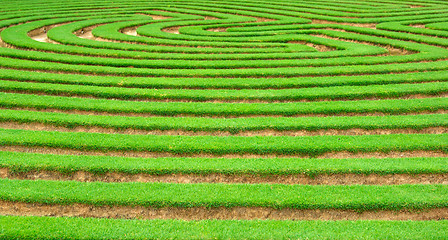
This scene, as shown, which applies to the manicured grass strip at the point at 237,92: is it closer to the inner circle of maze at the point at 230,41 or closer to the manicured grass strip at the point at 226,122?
the inner circle of maze at the point at 230,41

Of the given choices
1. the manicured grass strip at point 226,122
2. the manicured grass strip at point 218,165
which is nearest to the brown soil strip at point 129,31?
the manicured grass strip at point 226,122

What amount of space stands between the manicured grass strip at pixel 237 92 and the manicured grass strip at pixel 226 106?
29.3 inches

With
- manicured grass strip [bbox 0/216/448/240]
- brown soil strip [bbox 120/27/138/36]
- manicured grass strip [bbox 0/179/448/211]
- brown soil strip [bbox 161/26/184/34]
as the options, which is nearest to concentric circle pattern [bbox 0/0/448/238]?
manicured grass strip [bbox 0/179/448/211]

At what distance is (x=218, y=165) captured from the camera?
1066 centimetres

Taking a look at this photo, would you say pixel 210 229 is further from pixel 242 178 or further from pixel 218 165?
pixel 218 165

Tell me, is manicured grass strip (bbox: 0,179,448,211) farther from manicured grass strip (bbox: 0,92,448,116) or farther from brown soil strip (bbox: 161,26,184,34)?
brown soil strip (bbox: 161,26,184,34)

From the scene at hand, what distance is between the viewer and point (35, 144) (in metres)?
11.7

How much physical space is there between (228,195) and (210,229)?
136 cm

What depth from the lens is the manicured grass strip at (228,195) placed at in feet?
30.2

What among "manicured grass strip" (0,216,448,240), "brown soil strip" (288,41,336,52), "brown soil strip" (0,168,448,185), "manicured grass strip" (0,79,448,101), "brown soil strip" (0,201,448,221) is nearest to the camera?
"manicured grass strip" (0,216,448,240)

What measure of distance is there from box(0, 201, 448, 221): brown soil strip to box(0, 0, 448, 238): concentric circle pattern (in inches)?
2.9

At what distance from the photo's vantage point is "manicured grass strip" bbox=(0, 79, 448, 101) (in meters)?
15.4

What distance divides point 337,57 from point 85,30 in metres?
22.8

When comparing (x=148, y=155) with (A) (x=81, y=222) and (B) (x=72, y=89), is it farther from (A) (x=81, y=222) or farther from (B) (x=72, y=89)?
(B) (x=72, y=89)
